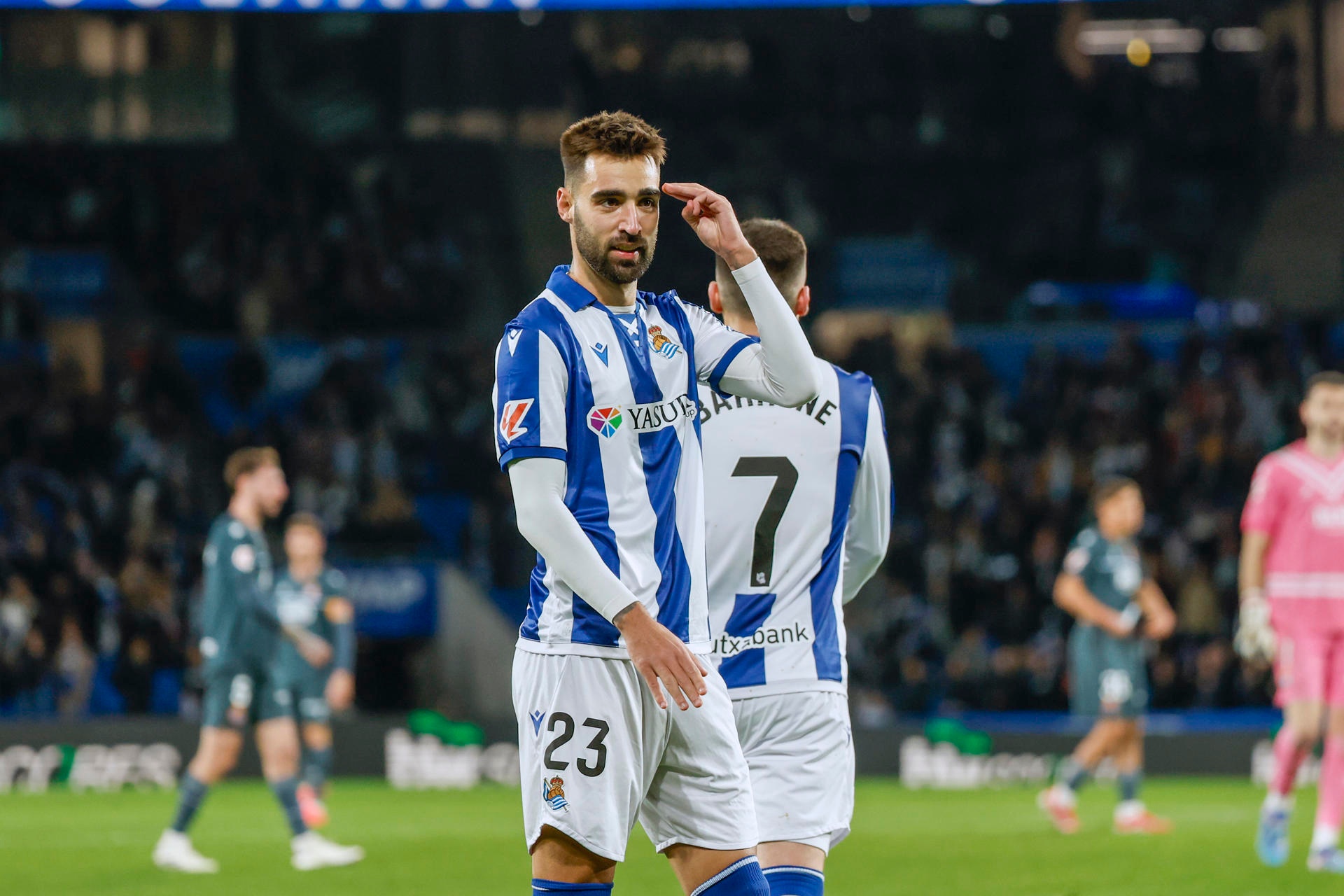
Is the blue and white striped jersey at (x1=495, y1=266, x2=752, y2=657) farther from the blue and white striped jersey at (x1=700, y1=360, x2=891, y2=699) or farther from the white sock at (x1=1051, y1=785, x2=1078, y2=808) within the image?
the white sock at (x1=1051, y1=785, x2=1078, y2=808)

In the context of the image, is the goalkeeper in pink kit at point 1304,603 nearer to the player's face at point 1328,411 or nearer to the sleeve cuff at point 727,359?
the player's face at point 1328,411

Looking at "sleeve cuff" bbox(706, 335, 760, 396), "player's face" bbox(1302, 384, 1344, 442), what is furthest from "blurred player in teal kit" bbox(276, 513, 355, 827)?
"sleeve cuff" bbox(706, 335, 760, 396)

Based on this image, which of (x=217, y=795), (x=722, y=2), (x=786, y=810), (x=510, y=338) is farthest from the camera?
(x=722, y=2)

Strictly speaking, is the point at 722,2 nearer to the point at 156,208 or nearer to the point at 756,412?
the point at 156,208

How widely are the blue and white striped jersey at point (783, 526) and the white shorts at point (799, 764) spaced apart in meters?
0.05

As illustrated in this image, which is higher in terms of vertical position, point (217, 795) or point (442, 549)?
point (442, 549)

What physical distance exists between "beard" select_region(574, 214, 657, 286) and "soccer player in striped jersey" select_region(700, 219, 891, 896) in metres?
0.69

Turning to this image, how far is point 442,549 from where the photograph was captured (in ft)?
65.6

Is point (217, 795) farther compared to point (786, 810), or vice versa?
point (217, 795)

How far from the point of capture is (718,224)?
378 cm

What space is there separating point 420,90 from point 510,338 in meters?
20.2

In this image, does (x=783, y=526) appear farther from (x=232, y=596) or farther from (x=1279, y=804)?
(x=232, y=596)

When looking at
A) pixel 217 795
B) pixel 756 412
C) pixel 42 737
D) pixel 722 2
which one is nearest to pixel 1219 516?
pixel 722 2

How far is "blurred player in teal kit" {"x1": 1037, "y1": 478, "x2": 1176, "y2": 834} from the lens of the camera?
1157cm
